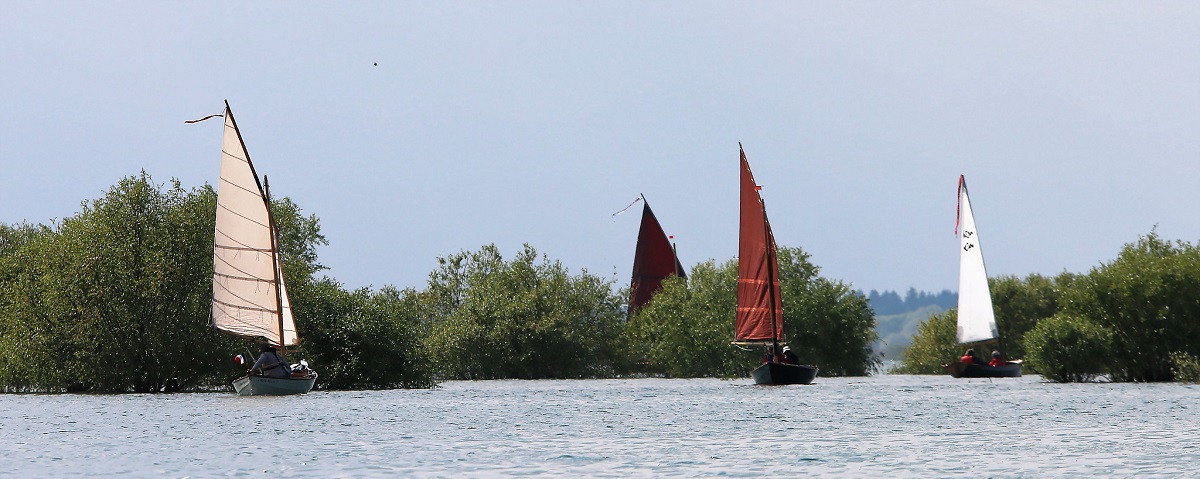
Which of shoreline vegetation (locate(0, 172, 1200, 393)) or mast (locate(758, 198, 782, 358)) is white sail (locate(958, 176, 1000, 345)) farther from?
mast (locate(758, 198, 782, 358))

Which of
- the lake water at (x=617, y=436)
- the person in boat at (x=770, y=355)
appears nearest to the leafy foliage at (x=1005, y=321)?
the person in boat at (x=770, y=355)

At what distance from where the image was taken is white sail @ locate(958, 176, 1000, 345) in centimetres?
8219

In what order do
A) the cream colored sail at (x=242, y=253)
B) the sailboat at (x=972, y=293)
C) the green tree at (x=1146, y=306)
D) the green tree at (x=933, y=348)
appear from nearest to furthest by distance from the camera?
the cream colored sail at (x=242, y=253), the green tree at (x=1146, y=306), the sailboat at (x=972, y=293), the green tree at (x=933, y=348)

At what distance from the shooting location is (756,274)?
72.8m

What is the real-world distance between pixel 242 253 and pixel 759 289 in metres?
26.1

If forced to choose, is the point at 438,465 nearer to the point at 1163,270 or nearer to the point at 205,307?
the point at 205,307

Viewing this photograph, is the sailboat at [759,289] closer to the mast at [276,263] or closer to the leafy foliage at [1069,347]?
the leafy foliage at [1069,347]

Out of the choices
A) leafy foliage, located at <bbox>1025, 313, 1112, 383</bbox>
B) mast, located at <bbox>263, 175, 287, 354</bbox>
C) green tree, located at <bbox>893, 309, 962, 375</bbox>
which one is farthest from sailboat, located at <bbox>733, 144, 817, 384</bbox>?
green tree, located at <bbox>893, 309, 962, 375</bbox>

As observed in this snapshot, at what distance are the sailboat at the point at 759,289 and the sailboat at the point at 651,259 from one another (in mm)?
36888

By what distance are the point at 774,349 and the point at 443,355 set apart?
30.9 m

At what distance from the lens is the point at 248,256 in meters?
59.0

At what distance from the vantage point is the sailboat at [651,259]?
111 metres

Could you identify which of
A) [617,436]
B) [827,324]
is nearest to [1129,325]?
[827,324]

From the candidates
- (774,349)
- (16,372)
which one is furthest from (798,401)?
(16,372)
